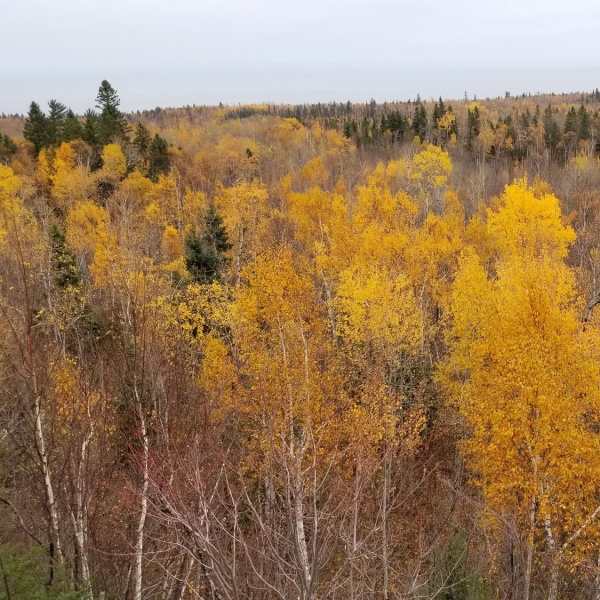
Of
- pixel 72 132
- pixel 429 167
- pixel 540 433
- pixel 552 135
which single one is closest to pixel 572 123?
pixel 552 135

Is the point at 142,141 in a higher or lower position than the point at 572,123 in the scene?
lower

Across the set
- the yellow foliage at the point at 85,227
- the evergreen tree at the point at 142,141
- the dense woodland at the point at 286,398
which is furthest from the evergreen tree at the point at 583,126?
the yellow foliage at the point at 85,227

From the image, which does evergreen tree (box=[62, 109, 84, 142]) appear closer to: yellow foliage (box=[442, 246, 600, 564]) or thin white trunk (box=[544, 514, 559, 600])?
yellow foliage (box=[442, 246, 600, 564])

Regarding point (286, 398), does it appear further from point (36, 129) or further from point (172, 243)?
point (36, 129)

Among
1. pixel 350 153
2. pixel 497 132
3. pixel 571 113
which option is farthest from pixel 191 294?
pixel 571 113

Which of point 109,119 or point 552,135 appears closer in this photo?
point 109,119

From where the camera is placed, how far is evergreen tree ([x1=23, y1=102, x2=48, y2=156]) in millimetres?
46969

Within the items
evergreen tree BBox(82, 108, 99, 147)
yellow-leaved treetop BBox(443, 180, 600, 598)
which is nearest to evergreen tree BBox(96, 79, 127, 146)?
evergreen tree BBox(82, 108, 99, 147)

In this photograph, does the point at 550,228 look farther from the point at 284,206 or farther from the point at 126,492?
the point at 126,492

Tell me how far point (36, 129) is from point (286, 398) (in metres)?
50.3

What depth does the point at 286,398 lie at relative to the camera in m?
9.16

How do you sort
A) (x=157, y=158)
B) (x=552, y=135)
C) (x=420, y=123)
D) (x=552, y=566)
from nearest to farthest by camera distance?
(x=552, y=566) < (x=157, y=158) < (x=552, y=135) < (x=420, y=123)

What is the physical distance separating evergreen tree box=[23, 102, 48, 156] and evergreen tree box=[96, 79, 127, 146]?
216 inches

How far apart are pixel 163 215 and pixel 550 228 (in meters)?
28.1
